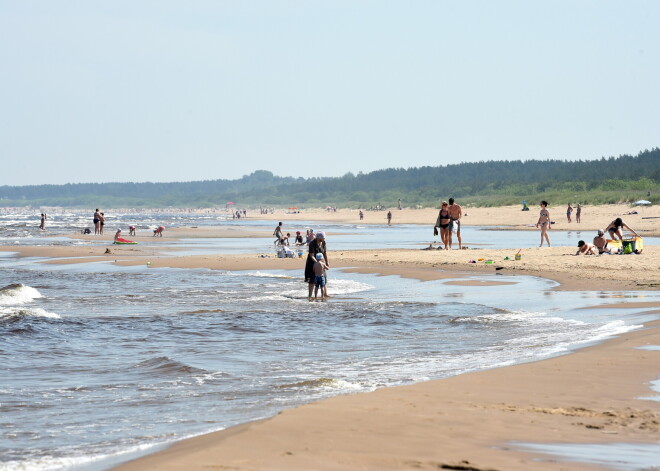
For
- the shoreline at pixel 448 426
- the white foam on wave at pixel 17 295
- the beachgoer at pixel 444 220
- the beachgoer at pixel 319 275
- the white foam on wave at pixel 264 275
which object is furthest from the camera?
the beachgoer at pixel 444 220

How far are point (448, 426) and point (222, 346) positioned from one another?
20.5 feet

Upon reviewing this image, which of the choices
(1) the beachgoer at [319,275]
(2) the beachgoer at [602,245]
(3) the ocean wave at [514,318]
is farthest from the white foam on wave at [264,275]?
(3) the ocean wave at [514,318]

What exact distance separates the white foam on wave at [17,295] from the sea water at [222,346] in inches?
1.2

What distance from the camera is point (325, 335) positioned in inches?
518

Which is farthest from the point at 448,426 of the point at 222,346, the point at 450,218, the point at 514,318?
the point at 450,218

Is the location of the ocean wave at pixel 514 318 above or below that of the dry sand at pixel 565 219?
below

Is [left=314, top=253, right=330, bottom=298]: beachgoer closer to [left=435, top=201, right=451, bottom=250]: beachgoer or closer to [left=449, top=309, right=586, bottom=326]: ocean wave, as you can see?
[left=449, top=309, right=586, bottom=326]: ocean wave

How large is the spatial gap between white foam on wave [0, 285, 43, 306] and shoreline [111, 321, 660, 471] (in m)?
12.1

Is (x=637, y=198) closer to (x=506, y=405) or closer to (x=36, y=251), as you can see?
(x=36, y=251)

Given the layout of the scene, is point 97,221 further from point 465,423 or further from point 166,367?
point 465,423

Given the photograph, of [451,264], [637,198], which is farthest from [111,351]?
[637,198]

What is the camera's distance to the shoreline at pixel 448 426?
542 cm

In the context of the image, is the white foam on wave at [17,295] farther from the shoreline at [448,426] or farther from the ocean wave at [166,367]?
the shoreline at [448,426]

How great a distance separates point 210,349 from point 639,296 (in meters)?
8.39
